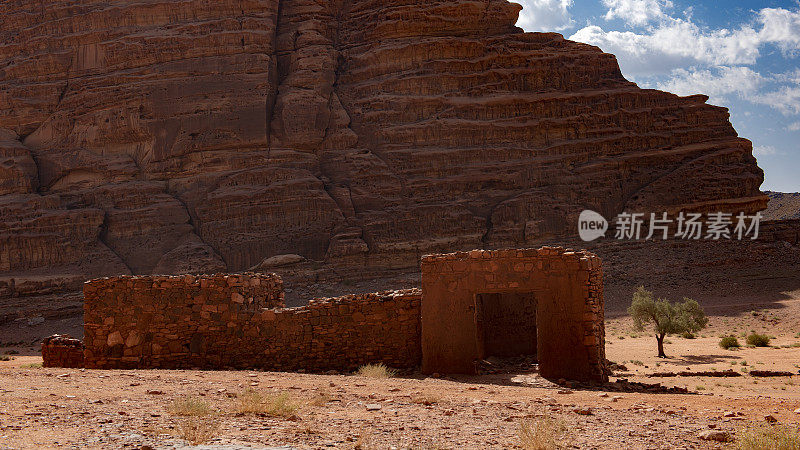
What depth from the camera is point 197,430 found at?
633 cm

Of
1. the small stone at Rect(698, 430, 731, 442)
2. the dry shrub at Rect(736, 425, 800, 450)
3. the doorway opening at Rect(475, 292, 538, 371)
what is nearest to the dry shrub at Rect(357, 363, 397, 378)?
the doorway opening at Rect(475, 292, 538, 371)

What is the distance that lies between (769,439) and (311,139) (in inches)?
1949

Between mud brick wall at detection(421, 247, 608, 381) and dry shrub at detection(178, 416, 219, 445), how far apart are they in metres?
7.08

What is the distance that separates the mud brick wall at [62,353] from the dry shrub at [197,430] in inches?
397

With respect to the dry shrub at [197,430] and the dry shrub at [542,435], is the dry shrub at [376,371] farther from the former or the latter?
the dry shrub at [197,430]

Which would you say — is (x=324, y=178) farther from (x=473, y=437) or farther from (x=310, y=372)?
(x=473, y=437)

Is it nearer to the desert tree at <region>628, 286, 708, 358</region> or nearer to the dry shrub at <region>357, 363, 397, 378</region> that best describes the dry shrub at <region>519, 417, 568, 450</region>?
the dry shrub at <region>357, 363, 397, 378</region>

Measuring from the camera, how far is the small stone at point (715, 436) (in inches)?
260

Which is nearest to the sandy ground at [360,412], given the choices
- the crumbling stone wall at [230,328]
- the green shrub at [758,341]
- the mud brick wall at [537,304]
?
the mud brick wall at [537,304]

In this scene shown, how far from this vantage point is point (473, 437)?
22.4 feet

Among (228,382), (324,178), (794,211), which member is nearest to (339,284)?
(324,178)

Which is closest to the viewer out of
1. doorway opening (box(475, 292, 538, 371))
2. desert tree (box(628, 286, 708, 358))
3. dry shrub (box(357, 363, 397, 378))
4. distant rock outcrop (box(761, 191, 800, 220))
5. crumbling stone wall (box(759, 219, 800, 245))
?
dry shrub (box(357, 363, 397, 378))

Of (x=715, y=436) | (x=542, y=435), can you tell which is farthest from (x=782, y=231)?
(x=542, y=435)

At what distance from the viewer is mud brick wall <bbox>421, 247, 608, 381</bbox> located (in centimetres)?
1255
